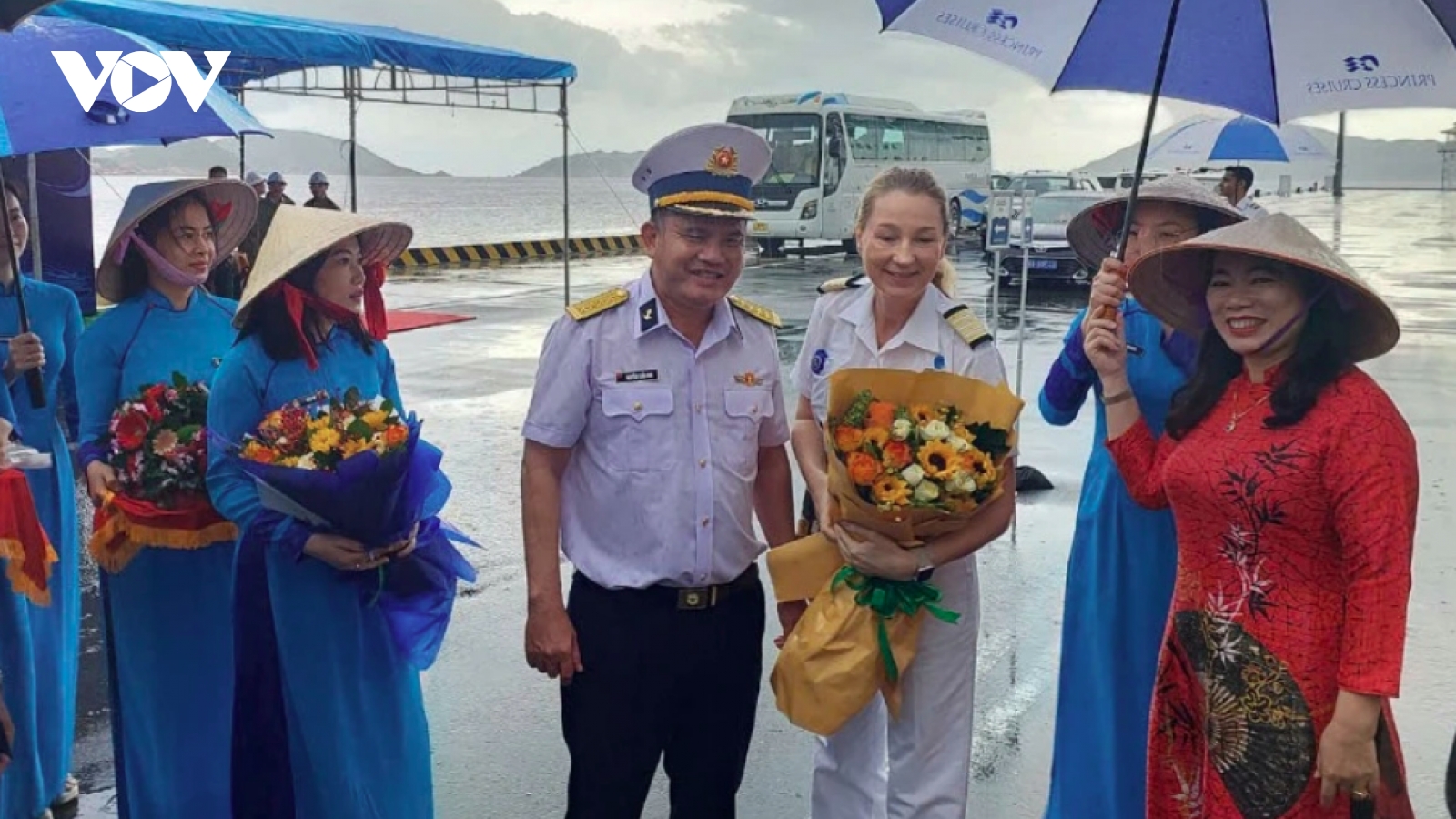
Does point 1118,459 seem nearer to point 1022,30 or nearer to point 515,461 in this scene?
point 1022,30

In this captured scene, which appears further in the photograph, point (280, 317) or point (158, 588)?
point (158, 588)

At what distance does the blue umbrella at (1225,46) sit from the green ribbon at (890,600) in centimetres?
103

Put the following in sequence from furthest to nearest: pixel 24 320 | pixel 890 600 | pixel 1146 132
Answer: pixel 24 320
pixel 1146 132
pixel 890 600

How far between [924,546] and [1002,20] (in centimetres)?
160

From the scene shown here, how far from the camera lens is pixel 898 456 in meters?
2.67

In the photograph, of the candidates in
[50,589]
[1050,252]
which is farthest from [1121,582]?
[1050,252]

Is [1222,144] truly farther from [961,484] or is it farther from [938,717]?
[961,484]

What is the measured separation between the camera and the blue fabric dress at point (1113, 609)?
10.5 feet

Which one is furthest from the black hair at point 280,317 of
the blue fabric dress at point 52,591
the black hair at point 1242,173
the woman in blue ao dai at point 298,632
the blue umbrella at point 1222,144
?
the black hair at point 1242,173

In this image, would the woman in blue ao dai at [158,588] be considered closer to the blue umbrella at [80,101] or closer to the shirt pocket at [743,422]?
the blue umbrella at [80,101]

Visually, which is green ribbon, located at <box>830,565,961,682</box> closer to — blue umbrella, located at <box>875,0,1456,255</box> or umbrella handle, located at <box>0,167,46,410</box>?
blue umbrella, located at <box>875,0,1456,255</box>

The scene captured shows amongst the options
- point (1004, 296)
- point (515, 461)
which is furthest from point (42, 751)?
point (1004, 296)

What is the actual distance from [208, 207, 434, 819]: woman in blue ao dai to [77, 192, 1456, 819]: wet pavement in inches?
34.9

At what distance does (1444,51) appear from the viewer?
297cm
